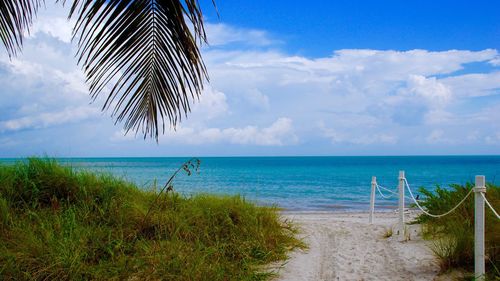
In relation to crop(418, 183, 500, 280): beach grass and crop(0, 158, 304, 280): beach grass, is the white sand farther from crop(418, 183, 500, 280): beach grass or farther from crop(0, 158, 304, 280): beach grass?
crop(0, 158, 304, 280): beach grass

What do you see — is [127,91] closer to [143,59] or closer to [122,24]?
[143,59]

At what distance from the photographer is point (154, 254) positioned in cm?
560

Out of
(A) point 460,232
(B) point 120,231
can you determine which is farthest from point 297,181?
(B) point 120,231

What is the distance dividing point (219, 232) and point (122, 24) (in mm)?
3852

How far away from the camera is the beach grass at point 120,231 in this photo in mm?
5199

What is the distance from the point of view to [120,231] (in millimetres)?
6137

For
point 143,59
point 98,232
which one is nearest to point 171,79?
point 143,59

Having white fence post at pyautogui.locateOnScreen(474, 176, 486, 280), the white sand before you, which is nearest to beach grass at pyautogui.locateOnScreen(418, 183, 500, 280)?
white fence post at pyautogui.locateOnScreen(474, 176, 486, 280)

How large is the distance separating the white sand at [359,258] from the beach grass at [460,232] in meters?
0.25

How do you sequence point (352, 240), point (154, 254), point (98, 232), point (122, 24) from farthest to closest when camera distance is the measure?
point (352, 240) < point (98, 232) < point (154, 254) < point (122, 24)

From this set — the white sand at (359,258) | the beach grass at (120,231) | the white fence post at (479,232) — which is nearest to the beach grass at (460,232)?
the white fence post at (479,232)

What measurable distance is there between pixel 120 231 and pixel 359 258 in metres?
3.50

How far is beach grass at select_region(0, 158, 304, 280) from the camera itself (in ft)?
17.1

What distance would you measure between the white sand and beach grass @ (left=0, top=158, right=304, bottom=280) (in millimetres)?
384
